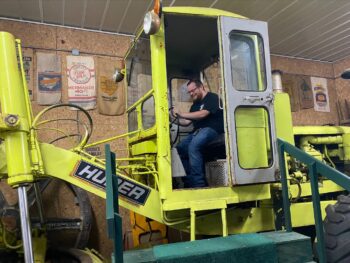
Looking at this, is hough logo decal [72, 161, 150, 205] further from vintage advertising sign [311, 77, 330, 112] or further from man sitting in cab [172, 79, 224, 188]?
vintage advertising sign [311, 77, 330, 112]

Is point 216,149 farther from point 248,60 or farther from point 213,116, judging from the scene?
point 248,60

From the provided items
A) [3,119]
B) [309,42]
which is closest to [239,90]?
[3,119]

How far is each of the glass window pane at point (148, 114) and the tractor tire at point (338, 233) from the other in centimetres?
171

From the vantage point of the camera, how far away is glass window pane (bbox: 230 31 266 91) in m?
2.80

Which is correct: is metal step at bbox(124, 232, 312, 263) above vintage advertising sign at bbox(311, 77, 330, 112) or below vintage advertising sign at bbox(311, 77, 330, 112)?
below

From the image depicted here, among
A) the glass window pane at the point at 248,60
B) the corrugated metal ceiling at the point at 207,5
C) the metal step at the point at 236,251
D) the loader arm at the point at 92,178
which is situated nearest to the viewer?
the metal step at the point at 236,251

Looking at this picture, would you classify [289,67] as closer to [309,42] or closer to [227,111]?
[309,42]

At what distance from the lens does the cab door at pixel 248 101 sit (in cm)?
263

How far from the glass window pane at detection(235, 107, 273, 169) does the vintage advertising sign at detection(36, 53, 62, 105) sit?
2872mm

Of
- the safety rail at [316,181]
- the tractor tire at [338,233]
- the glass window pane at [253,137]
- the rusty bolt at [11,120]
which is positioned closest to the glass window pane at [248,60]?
the glass window pane at [253,137]

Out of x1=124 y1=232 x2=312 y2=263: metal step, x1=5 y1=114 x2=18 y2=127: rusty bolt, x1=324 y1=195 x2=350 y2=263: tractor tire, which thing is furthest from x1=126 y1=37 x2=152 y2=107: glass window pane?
x1=324 y1=195 x2=350 y2=263: tractor tire

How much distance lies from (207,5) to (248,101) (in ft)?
7.11

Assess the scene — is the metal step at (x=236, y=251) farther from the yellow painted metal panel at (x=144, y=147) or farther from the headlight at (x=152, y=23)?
the headlight at (x=152, y=23)

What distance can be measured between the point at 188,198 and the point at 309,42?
180 inches
